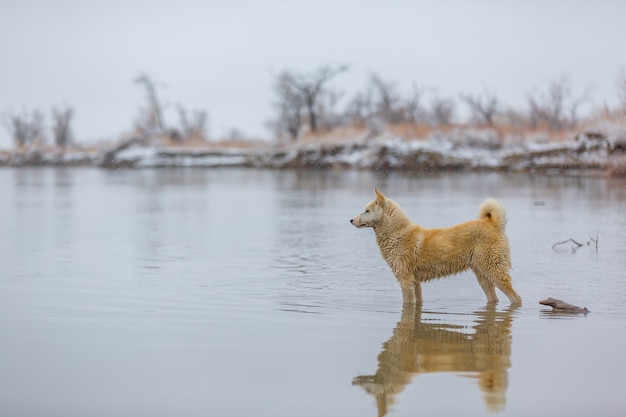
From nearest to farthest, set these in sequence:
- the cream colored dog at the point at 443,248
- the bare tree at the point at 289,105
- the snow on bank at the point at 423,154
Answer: the cream colored dog at the point at 443,248 → the snow on bank at the point at 423,154 → the bare tree at the point at 289,105

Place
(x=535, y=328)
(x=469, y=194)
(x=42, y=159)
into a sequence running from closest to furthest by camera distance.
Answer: (x=535, y=328), (x=469, y=194), (x=42, y=159)

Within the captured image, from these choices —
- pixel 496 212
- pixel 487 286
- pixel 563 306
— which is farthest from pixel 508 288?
pixel 496 212

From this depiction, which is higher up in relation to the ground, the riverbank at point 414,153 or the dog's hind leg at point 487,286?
the riverbank at point 414,153

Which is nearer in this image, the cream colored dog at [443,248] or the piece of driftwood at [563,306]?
the piece of driftwood at [563,306]

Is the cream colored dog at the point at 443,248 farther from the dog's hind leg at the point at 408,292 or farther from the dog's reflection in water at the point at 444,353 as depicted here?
the dog's reflection in water at the point at 444,353

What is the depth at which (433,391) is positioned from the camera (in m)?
6.20

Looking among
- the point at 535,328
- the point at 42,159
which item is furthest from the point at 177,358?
the point at 42,159

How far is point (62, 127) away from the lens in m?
83.5

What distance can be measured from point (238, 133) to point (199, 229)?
6461 centimetres

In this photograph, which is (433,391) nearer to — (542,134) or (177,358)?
(177,358)

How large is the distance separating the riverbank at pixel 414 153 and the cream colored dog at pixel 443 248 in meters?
25.0

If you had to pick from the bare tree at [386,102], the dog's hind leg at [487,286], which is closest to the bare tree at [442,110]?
the bare tree at [386,102]

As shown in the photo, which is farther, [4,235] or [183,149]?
[183,149]

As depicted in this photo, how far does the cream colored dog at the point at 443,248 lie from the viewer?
934 cm
